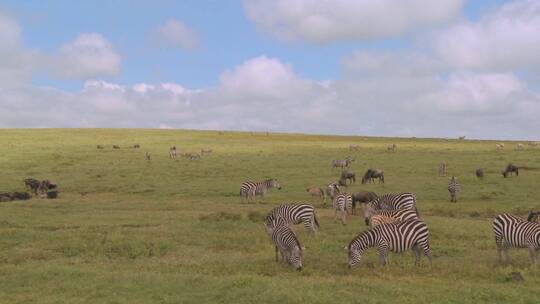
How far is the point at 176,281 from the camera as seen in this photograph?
14789 mm

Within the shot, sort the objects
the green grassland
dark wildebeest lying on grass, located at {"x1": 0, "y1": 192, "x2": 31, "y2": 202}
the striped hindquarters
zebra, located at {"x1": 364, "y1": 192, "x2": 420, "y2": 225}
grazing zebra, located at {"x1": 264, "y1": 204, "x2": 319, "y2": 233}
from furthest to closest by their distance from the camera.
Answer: dark wildebeest lying on grass, located at {"x1": 0, "y1": 192, "x2": 31, "y2": 202} < zebra, located at {"x1": 364, "y1": 192, "x2": 420, "y2": 225} < grazing zebra, located at {"x1": 264, "y1": 204, "x2": 319, "y2": 233} < the striped hindquarters < the green grassland

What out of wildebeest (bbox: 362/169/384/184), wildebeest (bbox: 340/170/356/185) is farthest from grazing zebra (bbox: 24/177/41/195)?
wildebeest (bbox: 362/169/384/184)

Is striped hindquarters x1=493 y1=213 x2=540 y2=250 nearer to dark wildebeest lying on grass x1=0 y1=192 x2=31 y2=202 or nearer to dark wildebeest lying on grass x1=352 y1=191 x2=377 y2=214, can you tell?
dark wildebeest lying on grass x1=352 y1=191 x2=377 y2=214

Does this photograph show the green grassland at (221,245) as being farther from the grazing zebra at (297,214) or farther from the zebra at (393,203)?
the zebra at (393,203)

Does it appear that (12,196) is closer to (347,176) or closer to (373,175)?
(347,176)

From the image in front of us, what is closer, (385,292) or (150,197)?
(385,292)

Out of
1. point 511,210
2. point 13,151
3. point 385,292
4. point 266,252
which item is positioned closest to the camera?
point 385,292

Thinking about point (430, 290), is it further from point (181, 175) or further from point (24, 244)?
point (181, 175)

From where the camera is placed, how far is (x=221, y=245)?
806 inches

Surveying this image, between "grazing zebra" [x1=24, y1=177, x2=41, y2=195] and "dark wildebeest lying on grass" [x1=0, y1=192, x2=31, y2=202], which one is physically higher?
"grazing zebra" [x1=24, y1=177, x2=41, y2=195]

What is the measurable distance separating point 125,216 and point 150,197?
969 cm

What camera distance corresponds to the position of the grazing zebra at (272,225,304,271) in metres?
16.0

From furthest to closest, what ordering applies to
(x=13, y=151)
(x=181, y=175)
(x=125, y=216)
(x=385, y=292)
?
1. (x=13, y=151)
2. (x=181, y=175)
3. (x=125, y=216)
4. (x=385, y=292)

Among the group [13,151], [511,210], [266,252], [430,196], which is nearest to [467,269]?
[266,252]
